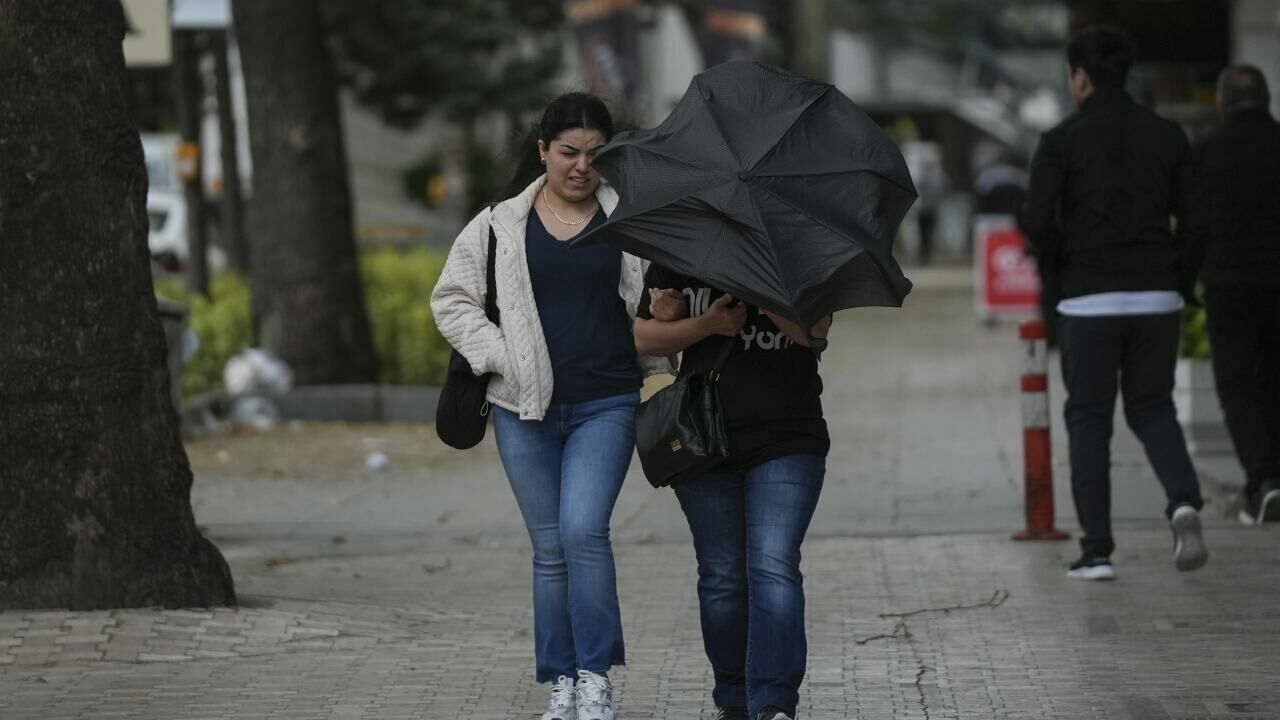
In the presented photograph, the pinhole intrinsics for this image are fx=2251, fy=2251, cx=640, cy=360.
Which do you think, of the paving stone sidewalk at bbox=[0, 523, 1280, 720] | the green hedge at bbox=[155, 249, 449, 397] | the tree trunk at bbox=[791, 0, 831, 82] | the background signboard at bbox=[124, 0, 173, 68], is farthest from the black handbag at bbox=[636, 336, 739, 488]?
the tree trunk at bbox=[791, 0, 831, 82]

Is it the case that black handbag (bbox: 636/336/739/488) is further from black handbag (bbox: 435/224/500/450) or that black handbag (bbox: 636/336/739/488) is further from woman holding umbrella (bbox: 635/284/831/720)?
black handbag (bbox: 435/224/500/450)

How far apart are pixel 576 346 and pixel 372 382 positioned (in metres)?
10.3

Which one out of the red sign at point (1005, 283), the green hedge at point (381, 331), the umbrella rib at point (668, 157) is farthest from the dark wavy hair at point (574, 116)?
the red sign at point (1005, 283)

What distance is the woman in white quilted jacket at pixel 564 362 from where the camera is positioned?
613 centimetres

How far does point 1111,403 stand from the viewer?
8.51 meters

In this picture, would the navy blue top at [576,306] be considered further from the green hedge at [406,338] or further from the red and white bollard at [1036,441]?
the green hedge at [406,338]

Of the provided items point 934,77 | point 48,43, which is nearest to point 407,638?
point 48,43

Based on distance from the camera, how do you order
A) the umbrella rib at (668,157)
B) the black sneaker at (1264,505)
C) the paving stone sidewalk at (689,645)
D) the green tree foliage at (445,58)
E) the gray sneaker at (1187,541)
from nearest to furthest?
the umbrella rib at (668,157) < the paving stone sidewalk at (689,645) < the gray sneaker at (1187,541) < the black sneaker at (1264,505) < the green tree foliage at (445,58)

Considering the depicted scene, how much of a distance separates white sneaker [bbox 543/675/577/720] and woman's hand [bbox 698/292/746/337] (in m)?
1.19

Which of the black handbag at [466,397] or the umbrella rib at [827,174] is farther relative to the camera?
the black handbag at [466,397]

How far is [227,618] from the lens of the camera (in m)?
7.86

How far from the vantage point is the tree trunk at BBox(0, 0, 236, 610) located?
25.6 feet

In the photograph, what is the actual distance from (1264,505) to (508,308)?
4780 millimetres

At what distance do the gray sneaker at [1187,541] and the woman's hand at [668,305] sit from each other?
3.17 metres
